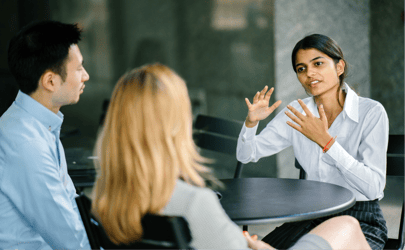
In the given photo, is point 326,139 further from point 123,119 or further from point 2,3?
point 2,3

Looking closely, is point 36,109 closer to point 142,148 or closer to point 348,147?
point 142,148

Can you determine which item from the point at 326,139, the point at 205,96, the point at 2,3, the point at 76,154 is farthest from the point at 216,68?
the point at 326,139

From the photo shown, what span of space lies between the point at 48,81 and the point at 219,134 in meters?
1.39

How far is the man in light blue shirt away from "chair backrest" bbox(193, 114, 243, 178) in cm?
131

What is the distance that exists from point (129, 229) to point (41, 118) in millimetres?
652

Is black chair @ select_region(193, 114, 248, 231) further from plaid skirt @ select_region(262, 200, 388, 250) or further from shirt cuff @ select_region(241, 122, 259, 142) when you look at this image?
plaid skirt @ select_region(262, 200, 388, 250)

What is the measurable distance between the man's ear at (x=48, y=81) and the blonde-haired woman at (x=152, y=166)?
0.56 metres

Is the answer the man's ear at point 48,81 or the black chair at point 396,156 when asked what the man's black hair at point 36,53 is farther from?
the black chair at point 396,156

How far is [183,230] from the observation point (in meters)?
0.91

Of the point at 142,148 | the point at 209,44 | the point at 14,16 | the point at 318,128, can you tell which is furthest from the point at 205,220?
the point at 14,16

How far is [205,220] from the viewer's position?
0.97 metres

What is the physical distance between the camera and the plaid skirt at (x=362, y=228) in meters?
1.76

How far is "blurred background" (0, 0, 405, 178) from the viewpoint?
4215 millimetres

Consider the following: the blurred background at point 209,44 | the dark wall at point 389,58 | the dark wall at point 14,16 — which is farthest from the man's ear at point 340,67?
the dark wall at point 14,16
